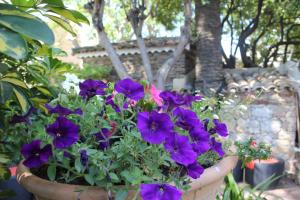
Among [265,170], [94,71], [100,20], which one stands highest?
[100,20]

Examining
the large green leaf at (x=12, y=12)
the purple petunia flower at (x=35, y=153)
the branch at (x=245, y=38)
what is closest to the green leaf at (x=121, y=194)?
the purple petunia flower at (x=35, y=153)

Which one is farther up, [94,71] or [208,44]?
[208,44]

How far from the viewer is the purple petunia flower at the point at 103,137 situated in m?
0.95

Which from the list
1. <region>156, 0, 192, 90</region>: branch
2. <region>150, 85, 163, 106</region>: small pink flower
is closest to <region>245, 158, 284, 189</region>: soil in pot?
<region>156, 0, 192, 90</region>: branch

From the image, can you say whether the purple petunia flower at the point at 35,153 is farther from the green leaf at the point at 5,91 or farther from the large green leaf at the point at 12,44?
the large green leaf at the point at 12,44

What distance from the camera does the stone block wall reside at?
20.2ft

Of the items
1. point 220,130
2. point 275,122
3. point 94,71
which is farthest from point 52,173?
point 94,71

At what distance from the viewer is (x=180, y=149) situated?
86cm

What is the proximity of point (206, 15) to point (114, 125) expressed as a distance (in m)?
5.91

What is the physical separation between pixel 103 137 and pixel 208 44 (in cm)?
591

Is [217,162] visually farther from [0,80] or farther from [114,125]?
[0,80]

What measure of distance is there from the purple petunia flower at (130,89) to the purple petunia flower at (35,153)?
0.81ft

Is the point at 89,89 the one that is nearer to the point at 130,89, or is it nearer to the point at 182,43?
the point at 130,89

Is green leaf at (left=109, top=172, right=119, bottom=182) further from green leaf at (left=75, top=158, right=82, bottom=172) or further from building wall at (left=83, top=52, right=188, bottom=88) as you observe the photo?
building wall at (left=83, top=52, right=188, bottom=88)
